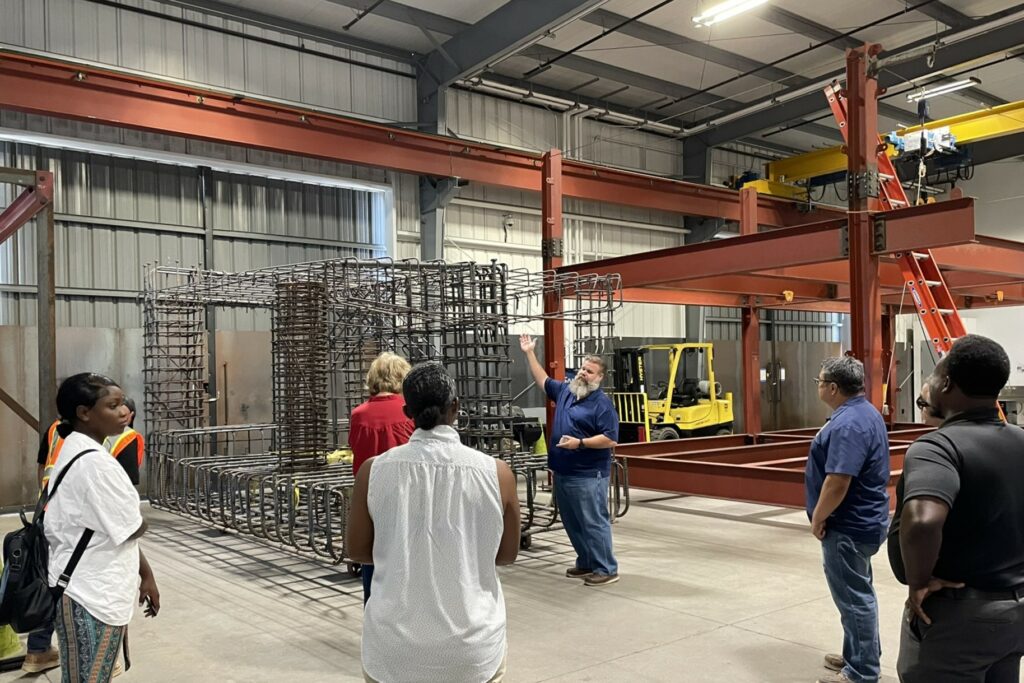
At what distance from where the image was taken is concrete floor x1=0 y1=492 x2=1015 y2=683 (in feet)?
16.3

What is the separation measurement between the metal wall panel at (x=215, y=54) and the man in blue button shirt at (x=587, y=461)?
967 centimetres

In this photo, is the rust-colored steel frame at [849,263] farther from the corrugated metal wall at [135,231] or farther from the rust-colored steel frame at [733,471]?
the corrugated metal wall at [135,231]

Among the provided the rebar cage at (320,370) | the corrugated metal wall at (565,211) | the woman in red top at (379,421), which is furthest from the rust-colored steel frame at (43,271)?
the corrugated metal wall at (565,211)

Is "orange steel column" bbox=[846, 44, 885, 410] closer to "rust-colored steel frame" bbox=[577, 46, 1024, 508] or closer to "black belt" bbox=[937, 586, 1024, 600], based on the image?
"rust-colored steel frame" bbox=[577, 46, 1024, 508]

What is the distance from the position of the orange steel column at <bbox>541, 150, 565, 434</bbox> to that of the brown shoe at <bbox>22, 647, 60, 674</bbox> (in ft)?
24.0

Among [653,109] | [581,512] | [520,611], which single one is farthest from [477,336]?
[653,109]

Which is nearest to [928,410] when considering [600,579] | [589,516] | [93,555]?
[93,555]

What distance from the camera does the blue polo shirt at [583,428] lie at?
6.56 m

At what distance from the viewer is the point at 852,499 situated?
13.7ft

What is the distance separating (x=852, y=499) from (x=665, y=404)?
12706 mm

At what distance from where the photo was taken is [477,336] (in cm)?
798

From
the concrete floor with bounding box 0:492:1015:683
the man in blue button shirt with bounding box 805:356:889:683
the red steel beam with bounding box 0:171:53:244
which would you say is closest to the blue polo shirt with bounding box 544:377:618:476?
the concrete floor with bounding box 0:492:1015:683

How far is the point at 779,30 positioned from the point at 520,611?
13.7m

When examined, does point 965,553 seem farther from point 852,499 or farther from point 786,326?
point 786,326
